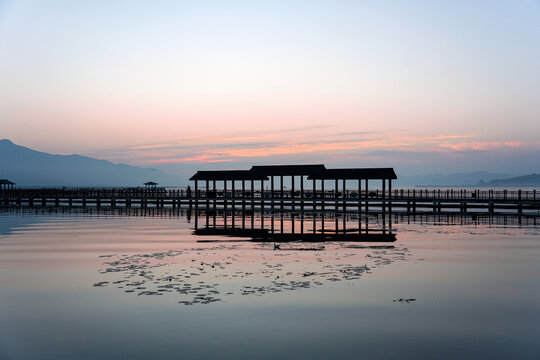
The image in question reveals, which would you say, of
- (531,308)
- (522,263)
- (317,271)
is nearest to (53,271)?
(317,271)

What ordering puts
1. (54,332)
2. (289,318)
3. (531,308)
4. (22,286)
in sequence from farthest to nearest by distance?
(22,286)
(531,308)
(289,318)
(54,332)

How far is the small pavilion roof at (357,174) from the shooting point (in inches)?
2242

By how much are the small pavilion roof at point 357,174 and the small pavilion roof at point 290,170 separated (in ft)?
3.03

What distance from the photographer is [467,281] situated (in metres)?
17.4

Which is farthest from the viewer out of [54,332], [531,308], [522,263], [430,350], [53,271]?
[522,263]

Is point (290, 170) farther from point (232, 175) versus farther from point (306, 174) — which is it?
point (232, 175)

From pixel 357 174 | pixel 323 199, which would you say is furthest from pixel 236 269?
pixel 357 174

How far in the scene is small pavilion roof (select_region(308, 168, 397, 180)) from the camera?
56.9m

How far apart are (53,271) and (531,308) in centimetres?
1648

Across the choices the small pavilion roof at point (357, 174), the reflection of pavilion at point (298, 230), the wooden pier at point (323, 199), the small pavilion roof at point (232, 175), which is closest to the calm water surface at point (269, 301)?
the reflection of pavilion at point (298, 230)

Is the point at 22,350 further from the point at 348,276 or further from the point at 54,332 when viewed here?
the point at 348,276

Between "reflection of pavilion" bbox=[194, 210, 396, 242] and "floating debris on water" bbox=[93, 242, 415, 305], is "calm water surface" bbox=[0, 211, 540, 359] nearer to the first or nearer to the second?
"floating debris on water" bbox=[93, 242, 415, 305]

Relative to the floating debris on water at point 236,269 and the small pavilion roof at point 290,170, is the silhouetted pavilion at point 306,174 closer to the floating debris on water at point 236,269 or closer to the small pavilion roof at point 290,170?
the small pavilion roof at point 290,170

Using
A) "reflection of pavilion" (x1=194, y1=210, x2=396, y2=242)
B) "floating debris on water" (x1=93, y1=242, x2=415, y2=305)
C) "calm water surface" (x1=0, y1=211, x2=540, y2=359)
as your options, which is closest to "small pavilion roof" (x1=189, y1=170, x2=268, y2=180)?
"reflection of pavilion" (x1=194, y1=210, x2=396, y2=242)
